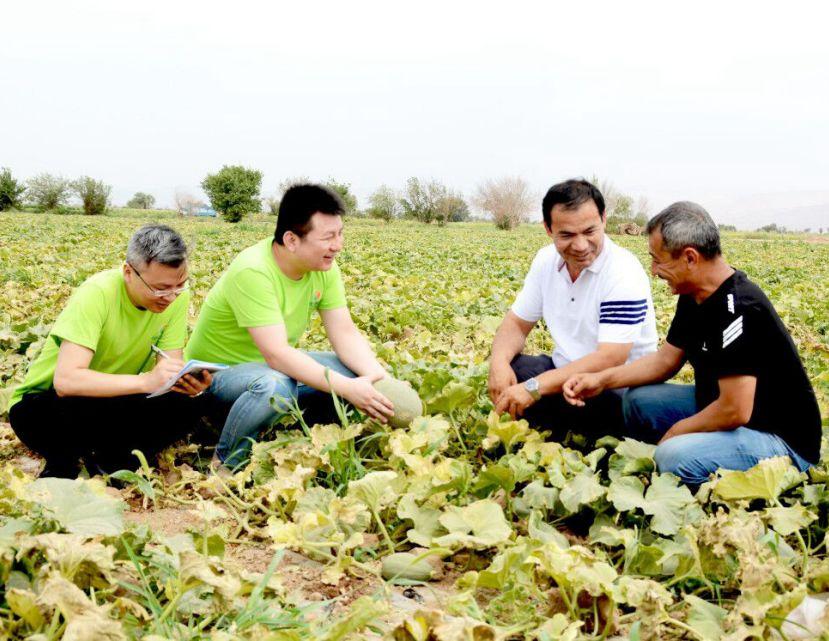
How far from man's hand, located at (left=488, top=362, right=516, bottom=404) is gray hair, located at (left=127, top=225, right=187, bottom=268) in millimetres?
1453

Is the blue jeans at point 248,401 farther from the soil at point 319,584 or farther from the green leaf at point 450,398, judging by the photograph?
the green leaf at point 450,398

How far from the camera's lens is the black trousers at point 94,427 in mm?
2812

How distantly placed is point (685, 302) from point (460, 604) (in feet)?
5.15

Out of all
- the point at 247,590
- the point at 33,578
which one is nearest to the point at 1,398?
the point at 33,578

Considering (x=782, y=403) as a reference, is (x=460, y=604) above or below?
below

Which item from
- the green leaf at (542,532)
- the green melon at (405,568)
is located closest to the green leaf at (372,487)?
the green melon at (405,568)

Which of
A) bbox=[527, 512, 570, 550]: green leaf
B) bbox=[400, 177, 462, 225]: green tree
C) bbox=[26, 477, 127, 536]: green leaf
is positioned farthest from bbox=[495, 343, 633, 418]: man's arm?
bbox=[400, 177, 462, 225]: green tree

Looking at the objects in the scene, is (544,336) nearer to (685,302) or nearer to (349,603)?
(685,302)

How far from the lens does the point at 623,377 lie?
9.95ft

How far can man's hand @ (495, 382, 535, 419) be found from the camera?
3150 millimetres

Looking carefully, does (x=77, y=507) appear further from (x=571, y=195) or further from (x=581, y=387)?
(x=571, y=195)

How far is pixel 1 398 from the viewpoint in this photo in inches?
140

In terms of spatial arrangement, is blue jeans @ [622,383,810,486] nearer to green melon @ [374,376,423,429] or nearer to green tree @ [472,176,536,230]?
green melon @ [374,376,423,429]

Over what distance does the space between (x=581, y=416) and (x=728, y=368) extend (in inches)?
36.0
